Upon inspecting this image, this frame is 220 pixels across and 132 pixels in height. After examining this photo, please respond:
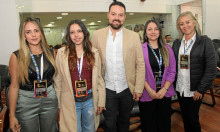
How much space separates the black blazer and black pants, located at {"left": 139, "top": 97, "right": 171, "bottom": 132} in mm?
370

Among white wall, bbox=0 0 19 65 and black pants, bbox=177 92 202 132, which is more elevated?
white wall, bbox=0 0 19 65

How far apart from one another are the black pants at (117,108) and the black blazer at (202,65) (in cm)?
75

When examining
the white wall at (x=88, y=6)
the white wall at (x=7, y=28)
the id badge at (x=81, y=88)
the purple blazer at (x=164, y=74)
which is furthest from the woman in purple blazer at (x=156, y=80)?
the white wall at (x=88, y=6)

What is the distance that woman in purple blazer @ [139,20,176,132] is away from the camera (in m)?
1.93

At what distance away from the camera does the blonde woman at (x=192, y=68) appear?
1855 mm

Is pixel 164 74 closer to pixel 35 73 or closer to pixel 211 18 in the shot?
pixel 35 73

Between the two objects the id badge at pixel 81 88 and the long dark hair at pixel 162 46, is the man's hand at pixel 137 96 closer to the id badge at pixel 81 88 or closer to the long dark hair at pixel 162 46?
the long dark hair at pixel 162 46

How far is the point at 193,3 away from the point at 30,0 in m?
7.02

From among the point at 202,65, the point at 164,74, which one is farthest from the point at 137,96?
the point at 202,65

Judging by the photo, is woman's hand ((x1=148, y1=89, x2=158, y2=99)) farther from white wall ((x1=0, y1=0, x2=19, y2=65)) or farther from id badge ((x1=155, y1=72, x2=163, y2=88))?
white wall ((x1=0, y1=0, x2=19, y2=65))

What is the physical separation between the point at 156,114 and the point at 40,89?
1.34 meters

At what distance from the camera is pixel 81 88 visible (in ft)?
5.37

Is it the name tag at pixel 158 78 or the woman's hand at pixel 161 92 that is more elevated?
the name tag at pixel 158 78

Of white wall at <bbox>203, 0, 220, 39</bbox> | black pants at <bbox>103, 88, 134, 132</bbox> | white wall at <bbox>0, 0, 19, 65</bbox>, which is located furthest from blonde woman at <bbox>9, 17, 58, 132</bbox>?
white wall at <bbox>203, 0, 220, 39</bbox>
